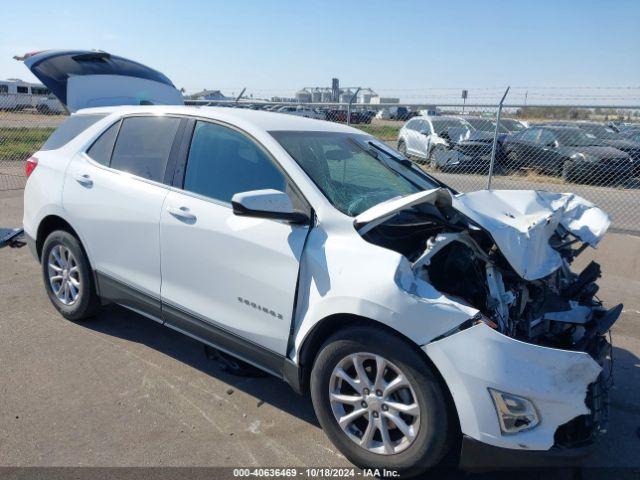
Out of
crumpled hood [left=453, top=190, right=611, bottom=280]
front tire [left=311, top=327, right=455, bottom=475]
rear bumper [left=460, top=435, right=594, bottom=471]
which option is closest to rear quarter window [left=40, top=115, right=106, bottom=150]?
front tire [left=311, top=327, right=455, bottom=475]

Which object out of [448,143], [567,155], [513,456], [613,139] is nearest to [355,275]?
[513,456]

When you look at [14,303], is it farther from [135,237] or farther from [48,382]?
[135,237]

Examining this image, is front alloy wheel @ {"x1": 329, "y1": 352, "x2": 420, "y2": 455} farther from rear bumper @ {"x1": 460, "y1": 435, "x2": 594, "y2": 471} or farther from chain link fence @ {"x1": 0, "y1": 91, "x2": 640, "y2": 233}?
chain link fence @ {"x1": 0, "y1": 91, "x2": 640, "y2": 233}

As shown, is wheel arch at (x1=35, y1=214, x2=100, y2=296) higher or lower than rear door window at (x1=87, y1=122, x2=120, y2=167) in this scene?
lower

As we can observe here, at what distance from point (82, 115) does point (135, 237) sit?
151cm

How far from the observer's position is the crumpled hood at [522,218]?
105 inches

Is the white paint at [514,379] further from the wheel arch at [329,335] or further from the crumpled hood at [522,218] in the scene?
the crumpled hood at [522,218]

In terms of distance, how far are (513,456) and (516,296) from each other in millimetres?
870

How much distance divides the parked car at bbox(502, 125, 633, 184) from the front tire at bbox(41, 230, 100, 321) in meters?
10.7

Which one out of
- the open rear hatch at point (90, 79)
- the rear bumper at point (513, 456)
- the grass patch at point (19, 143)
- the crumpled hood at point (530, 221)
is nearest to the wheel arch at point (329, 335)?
the rear bumper at point (513, 456)

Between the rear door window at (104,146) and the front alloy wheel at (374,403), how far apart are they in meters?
2.50

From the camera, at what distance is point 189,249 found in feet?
10.7

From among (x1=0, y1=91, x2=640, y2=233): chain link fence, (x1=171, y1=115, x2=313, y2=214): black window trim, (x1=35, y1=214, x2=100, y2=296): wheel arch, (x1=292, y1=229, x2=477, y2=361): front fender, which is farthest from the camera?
(x1=0, y1=91, x2=640, y2=233): chain link fence

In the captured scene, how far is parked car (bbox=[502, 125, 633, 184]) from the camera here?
11683mm
